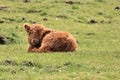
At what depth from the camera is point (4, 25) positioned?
21531 mm

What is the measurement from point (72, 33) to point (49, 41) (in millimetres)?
6864

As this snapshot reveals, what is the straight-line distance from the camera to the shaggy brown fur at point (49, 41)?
47.1ft

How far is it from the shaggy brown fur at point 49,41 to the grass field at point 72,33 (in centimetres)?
35

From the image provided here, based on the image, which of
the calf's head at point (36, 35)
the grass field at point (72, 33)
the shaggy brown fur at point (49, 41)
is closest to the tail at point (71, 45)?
the shaggy brown fur at point (49, 41)

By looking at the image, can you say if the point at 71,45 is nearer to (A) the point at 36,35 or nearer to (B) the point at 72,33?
(A) the point at 36,35

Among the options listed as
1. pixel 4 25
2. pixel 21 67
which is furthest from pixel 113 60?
pixel 4 25

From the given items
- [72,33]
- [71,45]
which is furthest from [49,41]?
[72,33]

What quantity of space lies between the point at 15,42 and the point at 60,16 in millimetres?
7715

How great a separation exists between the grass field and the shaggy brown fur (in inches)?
13.7

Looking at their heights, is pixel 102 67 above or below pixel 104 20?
above

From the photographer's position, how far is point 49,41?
14.4 metres

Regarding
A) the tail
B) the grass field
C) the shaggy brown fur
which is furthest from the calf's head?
the tail

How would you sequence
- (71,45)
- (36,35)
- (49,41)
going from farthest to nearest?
(36,35), (71,45), (49,41)

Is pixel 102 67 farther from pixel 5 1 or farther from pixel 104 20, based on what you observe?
pixel 5 1
